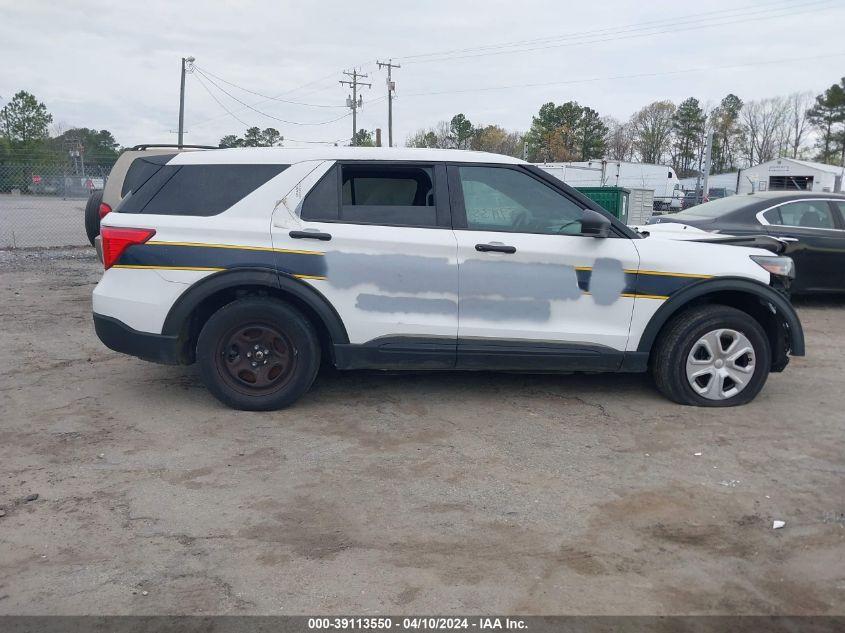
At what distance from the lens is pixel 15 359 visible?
6.15 m

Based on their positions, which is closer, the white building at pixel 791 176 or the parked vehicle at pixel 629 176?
the parked vehicle at pixel 629 176

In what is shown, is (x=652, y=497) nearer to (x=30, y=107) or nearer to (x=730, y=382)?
(x=730, y=382)

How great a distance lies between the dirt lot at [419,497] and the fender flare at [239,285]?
2.29 ft

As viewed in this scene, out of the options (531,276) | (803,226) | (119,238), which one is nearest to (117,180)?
(119,238)

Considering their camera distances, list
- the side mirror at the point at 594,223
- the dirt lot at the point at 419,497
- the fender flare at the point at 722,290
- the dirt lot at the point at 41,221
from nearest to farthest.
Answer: the dirt lot at the point at 419,497 < the side mirror at the point at 594,223 < the fender flare at the point at 722,290 < the dirt lot at the point at 41,221

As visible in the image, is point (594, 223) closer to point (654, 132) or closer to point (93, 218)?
point (93, 218)

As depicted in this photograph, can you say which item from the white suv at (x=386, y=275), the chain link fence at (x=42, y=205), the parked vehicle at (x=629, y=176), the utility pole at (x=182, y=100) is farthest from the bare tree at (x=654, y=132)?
the white suv at (x=386, y=275)

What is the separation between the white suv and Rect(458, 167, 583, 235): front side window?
0.04ft

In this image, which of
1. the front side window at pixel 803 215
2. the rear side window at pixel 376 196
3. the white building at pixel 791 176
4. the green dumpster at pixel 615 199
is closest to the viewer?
the rear side window at pixel 376 196

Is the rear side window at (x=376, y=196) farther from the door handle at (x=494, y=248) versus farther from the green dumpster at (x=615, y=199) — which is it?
the green dumpster at (x=615, y=199)

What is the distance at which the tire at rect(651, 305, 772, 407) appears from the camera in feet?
16.1

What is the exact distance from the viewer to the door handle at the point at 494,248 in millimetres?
4676

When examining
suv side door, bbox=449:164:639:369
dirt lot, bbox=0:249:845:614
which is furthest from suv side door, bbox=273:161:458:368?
dirt lot, bbox=0:249:845:614

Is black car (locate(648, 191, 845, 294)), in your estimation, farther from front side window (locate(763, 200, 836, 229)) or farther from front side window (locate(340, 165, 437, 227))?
front side window (locate(340, 165, 437, 227))
